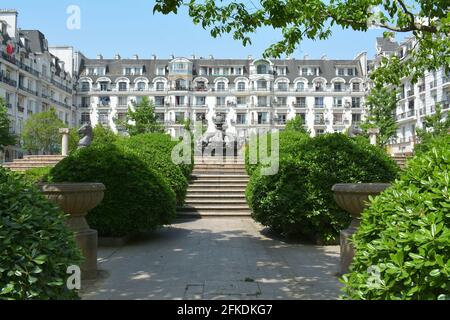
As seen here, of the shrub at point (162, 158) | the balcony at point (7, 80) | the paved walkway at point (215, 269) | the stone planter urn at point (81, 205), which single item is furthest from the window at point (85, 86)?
the stone planter urn at point (81, 205)

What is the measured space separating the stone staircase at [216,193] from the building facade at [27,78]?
39119 mm

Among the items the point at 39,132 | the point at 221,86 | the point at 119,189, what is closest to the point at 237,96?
the point at 221,86

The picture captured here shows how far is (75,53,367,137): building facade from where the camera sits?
73250mm

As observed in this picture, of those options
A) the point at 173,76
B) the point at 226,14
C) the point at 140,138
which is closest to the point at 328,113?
the point at 173,76

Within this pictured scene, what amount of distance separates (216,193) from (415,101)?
4806 centimetres

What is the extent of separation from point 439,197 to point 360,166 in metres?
6.88

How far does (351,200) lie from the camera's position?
6523mm

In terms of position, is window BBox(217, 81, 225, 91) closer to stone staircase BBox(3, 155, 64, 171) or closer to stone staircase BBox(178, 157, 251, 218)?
stone staircase BBox(3, 155, 64, 171)

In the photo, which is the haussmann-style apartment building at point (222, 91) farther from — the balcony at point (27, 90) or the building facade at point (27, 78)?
the balcony at point (27, 90)

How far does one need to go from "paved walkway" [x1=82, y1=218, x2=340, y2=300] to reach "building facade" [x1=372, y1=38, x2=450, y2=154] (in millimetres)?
42525

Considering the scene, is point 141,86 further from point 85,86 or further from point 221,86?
point 221,86

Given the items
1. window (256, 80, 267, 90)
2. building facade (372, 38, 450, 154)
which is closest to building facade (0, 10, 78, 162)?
window (256, 80, 267, 90)
